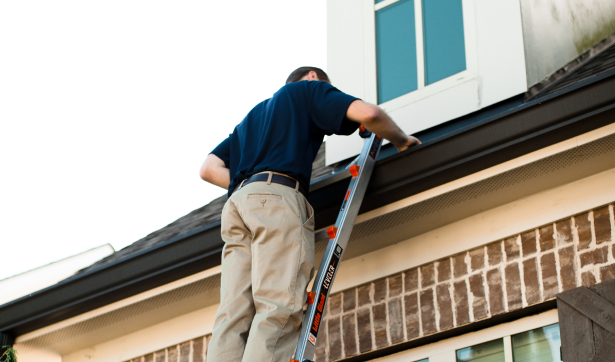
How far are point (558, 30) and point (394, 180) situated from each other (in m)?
1.70

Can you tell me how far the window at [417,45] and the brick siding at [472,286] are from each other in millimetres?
1265

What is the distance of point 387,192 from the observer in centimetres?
406

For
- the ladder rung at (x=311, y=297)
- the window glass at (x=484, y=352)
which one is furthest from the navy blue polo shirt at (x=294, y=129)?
the window glass at (x=484, y=352)

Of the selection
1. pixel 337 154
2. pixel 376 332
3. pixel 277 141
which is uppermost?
pixel 337 154

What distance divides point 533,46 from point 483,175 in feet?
3.68

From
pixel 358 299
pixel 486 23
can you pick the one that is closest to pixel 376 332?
pixel 358 299

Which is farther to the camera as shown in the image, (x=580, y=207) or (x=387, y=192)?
(x=387, y=192)

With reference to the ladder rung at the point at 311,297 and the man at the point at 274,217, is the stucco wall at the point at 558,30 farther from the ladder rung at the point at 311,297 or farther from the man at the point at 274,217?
the ladder rung at the point at 311,297

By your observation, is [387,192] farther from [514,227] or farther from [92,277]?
[92,277]

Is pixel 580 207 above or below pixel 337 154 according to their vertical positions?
below

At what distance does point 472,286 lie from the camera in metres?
3.96

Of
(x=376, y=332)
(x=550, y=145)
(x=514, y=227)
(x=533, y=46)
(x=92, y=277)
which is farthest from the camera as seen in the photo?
(x=92, y=277)

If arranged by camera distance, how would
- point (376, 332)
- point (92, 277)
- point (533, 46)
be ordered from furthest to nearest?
point (92, 277)
point (533, 46)
point (376, 332)

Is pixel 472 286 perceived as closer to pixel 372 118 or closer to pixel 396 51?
pixel 372 118
